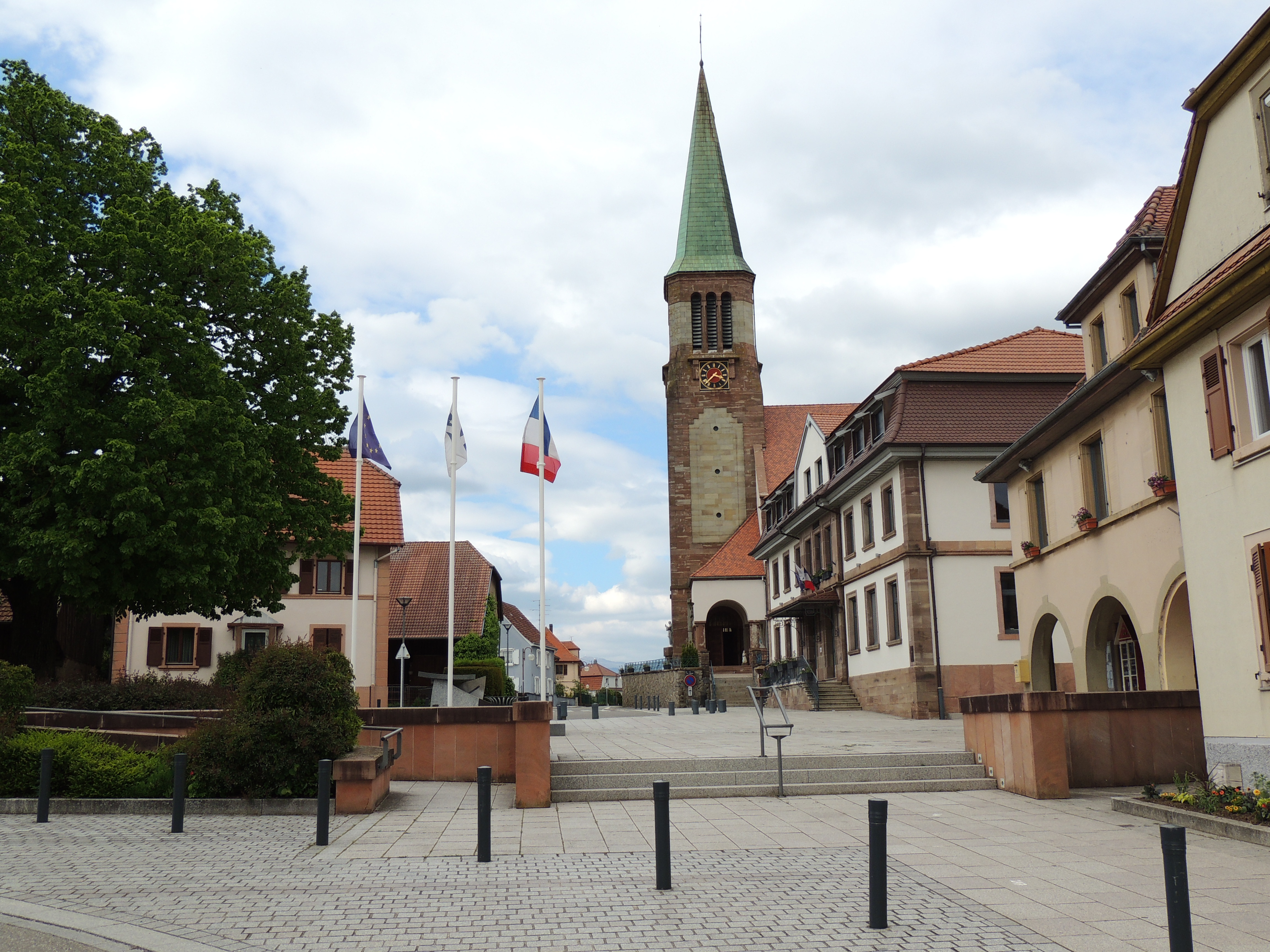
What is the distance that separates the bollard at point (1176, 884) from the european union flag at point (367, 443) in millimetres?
20477

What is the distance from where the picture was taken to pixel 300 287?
2533cm

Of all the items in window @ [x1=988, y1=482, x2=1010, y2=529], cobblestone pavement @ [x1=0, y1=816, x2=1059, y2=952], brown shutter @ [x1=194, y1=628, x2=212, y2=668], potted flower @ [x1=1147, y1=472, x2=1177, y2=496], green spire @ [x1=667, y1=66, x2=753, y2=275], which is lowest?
cobblestone pavement @ [x1=0, y1=816, x2=1059, y2=952]

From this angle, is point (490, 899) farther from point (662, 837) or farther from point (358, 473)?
point (358, 473)

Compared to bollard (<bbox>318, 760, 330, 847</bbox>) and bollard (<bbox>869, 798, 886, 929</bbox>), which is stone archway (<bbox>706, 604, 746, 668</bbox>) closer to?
bollard (<bbox>318, 760, 330, 847</bbox>)

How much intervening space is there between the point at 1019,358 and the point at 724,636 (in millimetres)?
36728

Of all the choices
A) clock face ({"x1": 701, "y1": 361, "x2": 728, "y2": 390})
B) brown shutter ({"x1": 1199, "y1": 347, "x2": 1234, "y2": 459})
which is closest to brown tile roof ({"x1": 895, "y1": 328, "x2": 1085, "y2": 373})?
brown shutter ({"x1": 1199, "y1": 347, "x2": 1234, "y2": 459})

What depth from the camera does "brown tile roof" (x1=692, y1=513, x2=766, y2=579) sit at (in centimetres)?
6116

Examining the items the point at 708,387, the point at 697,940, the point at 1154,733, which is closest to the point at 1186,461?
the point at 1154,733

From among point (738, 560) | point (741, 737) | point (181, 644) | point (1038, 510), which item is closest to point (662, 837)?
point (741, 737)

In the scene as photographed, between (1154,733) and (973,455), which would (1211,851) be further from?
(973,455)

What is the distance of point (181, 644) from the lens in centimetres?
4225

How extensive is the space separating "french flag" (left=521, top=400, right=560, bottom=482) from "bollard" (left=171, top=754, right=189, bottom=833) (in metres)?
11.1

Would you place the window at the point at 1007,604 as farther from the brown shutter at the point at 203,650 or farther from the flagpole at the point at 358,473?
the brown shutter at the point at 203,650

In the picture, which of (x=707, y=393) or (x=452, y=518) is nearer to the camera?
(x=452, y=518)
